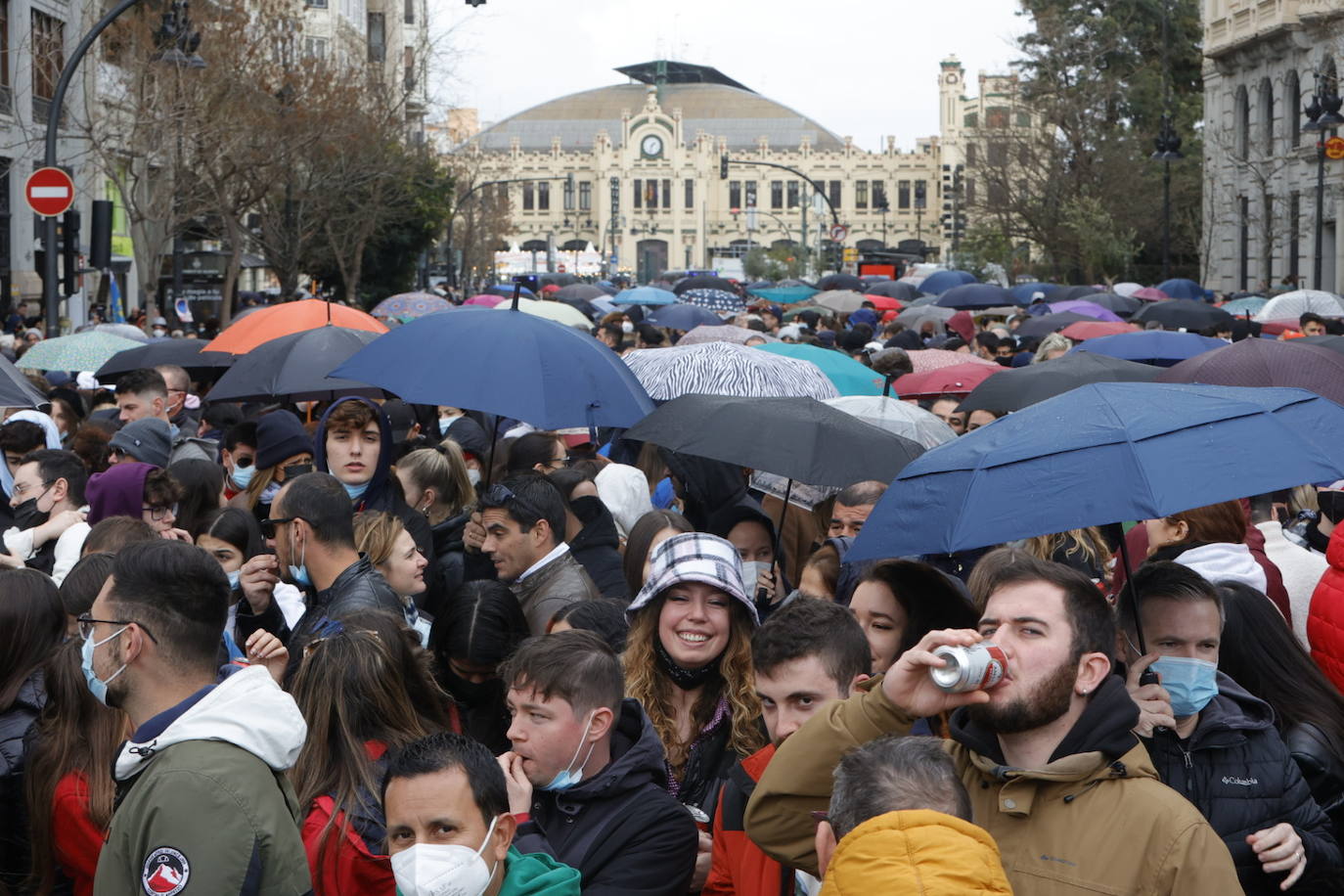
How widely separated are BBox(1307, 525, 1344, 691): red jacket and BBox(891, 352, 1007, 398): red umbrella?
6.42 metres

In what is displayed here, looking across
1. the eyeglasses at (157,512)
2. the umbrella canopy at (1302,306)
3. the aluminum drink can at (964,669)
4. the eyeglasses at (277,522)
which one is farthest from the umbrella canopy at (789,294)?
the aluminum drink can at (964,669)

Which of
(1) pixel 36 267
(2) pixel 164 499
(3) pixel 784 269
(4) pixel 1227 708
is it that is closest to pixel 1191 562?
(4) pixel 1227 708

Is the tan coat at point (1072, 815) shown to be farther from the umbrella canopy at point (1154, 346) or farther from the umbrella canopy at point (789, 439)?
the umbrella canopy at point (1154, 346)

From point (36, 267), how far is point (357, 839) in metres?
30.4

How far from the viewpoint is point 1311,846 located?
417 centimetres

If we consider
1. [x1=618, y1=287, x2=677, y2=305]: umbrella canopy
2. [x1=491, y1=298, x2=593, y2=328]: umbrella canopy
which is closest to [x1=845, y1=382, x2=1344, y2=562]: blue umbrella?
[x1=491, y1=298, x2=593, y2=328]: umbrella canopy

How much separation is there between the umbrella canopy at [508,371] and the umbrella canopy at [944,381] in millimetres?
4521

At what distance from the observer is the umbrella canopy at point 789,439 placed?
7.29 metres

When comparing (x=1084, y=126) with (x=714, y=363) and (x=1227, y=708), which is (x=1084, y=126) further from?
(x=1227, y=708)

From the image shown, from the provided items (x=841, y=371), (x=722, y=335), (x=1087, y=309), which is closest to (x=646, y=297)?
(x=1087, y=309)

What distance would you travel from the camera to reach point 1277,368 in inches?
315

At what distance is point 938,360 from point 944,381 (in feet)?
4.30

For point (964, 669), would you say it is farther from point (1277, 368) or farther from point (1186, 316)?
point (1186, 316)

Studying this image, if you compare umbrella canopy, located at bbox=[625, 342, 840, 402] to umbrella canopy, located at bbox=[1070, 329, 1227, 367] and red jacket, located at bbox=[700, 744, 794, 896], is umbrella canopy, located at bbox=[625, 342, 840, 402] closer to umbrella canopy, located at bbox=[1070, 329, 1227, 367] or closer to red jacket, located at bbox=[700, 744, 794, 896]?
umbrella canopy, located at bbox=[1070, 329, 1227, 367]
